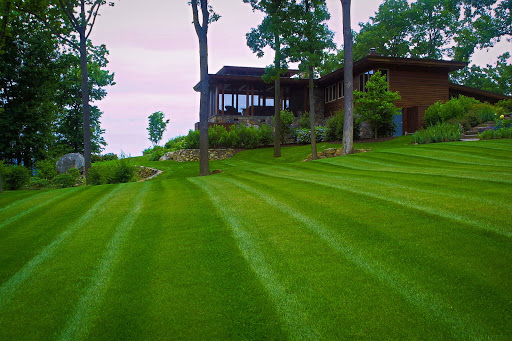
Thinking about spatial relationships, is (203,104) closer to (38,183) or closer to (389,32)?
(38,183)

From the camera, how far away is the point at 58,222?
20.6 ft

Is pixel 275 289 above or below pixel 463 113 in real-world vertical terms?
below

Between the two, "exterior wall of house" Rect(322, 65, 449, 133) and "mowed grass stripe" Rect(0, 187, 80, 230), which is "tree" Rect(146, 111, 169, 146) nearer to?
"exterior wall of house" Rect(322, 65, 449, 133)

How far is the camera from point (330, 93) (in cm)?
3262

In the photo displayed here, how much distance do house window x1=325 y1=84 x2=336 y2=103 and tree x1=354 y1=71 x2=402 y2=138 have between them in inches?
369

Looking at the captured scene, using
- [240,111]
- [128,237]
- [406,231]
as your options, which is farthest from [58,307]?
[240,111]

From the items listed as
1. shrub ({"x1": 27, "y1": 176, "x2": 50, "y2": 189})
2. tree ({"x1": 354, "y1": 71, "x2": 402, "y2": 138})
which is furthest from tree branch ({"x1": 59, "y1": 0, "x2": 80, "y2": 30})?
tree ({"x1": 354, "y1": 71, "x2": 402, "y2": 138})

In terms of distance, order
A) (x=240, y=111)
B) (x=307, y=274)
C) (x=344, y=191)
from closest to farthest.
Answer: (x=307, y=274), (x=344, y=191), (x=240, y=111)

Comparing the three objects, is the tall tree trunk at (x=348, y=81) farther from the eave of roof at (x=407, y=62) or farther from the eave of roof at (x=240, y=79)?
the eave of roof at (x=240, y=79)

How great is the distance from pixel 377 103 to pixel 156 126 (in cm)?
3243

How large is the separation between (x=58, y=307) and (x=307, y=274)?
2307 mm

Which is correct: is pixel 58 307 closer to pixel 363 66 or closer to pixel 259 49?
pixel 259 49

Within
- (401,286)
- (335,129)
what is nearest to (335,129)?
(335,129)

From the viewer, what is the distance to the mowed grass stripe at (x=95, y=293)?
3006mm
